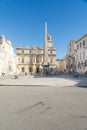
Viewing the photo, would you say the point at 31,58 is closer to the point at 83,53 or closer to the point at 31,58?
the point at 31,58

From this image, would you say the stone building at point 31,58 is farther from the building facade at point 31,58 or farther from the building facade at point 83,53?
the building facade at point 83,53

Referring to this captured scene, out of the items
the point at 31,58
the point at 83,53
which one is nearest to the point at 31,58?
the point at 31,58

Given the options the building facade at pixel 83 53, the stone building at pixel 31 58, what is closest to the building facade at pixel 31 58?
the stone building at pixel 31 58

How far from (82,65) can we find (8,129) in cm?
4879

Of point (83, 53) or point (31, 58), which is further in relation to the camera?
point (31, 58)

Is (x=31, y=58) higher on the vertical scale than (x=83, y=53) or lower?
higher

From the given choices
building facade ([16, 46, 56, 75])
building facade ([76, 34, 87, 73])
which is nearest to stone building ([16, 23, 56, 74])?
building facade ([16, 46, 56, 75])

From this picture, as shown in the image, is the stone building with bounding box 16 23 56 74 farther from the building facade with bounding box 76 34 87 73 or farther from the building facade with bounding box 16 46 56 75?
the building facade with bounding box 76 34 87 73

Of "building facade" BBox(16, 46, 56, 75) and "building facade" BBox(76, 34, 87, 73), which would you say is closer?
"building facade" BBox(76, 34, 87, 73)

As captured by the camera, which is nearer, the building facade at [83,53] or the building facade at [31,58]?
the building facade at [83,53]

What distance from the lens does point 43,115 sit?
6074 mm

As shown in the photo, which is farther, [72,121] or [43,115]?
[43,115]

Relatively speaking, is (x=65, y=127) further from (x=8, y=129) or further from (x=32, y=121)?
(x=8, y=129)

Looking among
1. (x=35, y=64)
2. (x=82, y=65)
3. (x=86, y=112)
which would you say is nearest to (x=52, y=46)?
(x=35, y=64)
